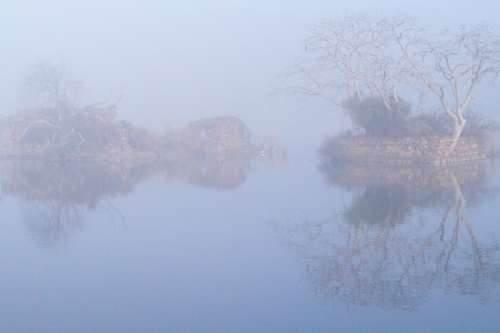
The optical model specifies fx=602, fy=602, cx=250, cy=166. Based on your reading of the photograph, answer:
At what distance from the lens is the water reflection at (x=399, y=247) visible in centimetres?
568

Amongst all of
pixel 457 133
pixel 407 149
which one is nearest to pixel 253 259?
pixel 407 149

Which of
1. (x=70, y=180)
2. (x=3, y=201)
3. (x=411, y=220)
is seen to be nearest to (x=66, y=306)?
(x=411, y=220)

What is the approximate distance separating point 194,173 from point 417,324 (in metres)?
12.7

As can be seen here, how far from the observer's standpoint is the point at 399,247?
7191mm

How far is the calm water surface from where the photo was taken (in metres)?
5.07

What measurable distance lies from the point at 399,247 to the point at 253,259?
5.78ft

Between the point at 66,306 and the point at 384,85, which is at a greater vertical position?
the point at 384,85

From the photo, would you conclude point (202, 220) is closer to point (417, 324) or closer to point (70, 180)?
point (417, 324)

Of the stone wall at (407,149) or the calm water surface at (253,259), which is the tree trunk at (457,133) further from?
the calm water surface at (253,259)

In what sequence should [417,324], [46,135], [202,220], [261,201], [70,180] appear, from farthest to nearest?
[46,135]
[70,180]
[261,201]
[202,220]
[417,324]

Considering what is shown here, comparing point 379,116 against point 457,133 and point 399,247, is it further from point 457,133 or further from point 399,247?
point 399,247

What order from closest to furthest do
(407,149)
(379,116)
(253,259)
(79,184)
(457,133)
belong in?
(253,259)
(79,184)
(457,133)
(407,149)
(379,116)

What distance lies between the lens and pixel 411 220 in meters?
8.84

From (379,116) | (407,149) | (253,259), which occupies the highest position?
(379,116)
